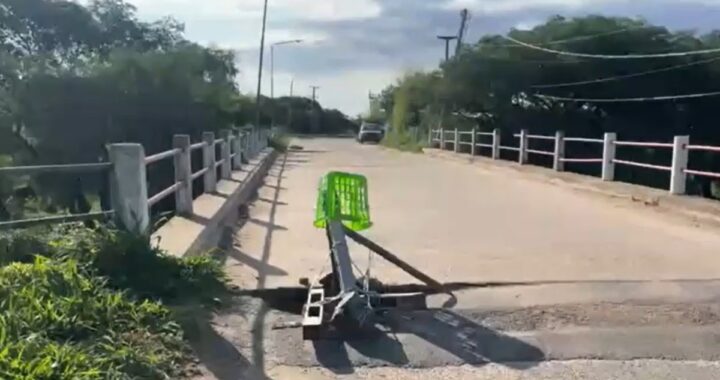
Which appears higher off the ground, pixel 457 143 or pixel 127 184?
pixel 127 184

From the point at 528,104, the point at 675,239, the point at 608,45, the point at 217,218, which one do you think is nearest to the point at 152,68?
the point at 528,104

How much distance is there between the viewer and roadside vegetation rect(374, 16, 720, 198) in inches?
1437

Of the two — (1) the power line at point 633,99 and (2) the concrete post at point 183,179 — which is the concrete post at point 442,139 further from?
(2) the concrete post at point 183,179

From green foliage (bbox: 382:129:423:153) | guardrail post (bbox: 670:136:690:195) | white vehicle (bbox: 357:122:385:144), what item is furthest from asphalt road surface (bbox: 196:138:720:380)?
white vehicle (bbox: 357:122:385:144)

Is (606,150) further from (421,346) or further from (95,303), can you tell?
(95,303)

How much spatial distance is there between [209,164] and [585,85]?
29570 mm

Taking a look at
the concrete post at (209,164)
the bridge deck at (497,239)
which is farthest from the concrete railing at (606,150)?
the concrete post at (209,164)

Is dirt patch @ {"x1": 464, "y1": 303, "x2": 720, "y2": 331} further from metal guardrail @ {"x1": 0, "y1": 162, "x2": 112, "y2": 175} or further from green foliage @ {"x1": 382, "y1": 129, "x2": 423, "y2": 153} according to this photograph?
green foliage @ {"x1": 382, "y1": 129, "x2": 423, "y2": 153}

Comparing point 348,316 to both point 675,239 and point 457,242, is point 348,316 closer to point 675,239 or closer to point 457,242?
point 457,242

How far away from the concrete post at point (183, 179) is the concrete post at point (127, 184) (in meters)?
2.54

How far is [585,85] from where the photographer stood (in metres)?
38.0

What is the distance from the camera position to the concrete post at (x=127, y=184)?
6.05 m

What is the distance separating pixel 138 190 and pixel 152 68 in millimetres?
27901

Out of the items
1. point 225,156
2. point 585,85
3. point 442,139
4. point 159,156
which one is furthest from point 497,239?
point 585,85
